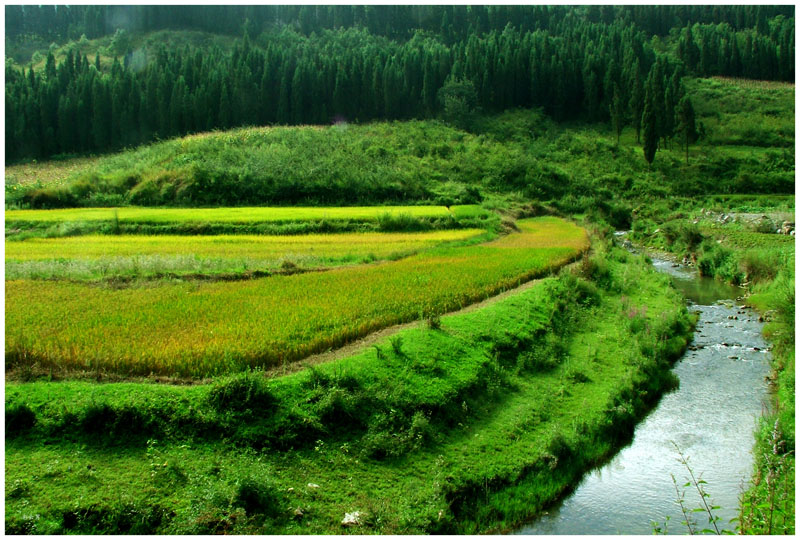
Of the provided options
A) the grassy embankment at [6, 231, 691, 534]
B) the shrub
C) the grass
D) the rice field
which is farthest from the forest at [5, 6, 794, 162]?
the shrub

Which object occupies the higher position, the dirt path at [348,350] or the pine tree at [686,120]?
the pine tree at [686,120]

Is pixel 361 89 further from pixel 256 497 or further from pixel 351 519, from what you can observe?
pixel 351 519

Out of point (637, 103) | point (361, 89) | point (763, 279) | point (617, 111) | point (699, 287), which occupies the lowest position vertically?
point (699, 287)

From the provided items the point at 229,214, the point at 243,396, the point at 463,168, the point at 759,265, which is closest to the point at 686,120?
the point at 463,168

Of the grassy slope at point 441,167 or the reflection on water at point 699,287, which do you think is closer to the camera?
the reflection on water at point 699,287

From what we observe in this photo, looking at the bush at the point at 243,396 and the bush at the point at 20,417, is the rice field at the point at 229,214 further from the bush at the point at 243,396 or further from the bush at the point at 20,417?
the bush at the point at 20,417

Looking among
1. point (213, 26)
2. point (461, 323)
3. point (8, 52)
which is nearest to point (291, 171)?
point (461, 323)

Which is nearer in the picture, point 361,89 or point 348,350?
point 348,350

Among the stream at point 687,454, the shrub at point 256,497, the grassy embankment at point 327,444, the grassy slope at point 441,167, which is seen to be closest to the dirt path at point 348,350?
the grassy embankment at point 327,444
